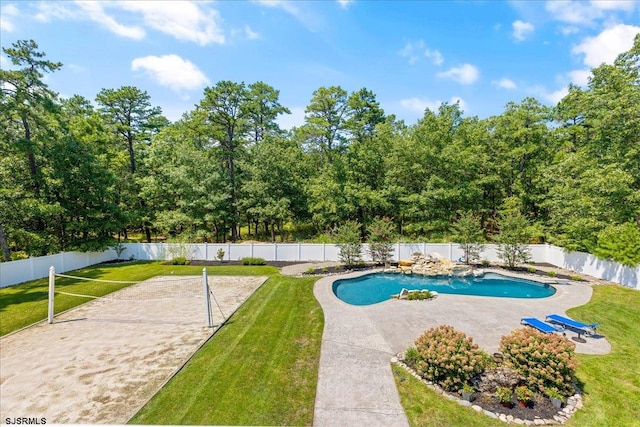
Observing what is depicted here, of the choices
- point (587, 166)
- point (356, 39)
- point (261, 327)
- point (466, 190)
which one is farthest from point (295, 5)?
point (466, 190)

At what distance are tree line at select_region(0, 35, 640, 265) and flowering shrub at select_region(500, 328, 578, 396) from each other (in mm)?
13734

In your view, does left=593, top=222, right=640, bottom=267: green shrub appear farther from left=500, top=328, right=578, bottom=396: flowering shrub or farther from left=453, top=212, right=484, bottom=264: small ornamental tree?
left=500, top=328, right=578, bottom=396: flowering shrub

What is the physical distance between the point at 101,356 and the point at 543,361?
10917mm

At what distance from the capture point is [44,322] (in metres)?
10.6

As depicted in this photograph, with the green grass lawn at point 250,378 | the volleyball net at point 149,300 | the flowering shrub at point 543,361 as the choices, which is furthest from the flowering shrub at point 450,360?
the volleyball net at point 149,300

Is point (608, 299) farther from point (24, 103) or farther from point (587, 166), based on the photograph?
point (24, 103)

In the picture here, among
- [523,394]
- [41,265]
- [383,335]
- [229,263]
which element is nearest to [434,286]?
[383,335]

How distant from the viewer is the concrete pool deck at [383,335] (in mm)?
5961

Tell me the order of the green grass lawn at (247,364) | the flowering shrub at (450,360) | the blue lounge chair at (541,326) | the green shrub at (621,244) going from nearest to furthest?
the green grass lawn at (247,364)
the flowering shrub at (450,360)
the blue lounge chair at (541,326)
the green shrub at (621,244)

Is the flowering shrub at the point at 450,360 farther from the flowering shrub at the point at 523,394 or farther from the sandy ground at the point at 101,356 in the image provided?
the sandy ground at the point at 101,356

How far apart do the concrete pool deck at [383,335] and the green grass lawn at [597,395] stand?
1.10 ft

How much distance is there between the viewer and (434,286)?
17062 millimetres

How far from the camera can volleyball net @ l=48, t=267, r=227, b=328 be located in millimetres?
10758

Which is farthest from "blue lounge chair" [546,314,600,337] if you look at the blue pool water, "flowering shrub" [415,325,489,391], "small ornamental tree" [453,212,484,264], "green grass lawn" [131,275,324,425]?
"small ornamental tree" [453,212,484,264]
